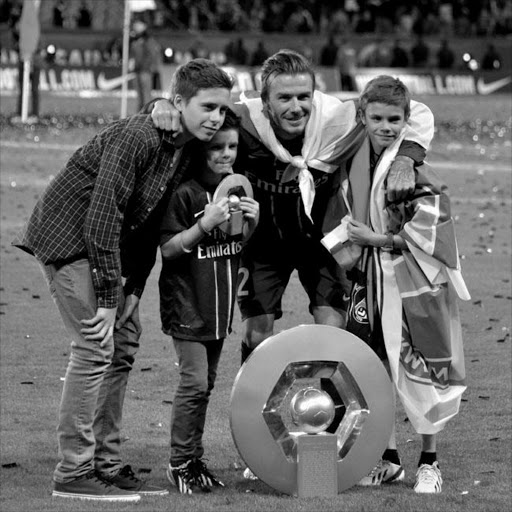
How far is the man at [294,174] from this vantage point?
595 cm

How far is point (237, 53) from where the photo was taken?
34.2 metres

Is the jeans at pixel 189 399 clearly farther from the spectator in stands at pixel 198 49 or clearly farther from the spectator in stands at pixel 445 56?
the spectator in stands at pixel 445 56

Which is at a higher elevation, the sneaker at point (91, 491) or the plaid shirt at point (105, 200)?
the plaid shirt at point (105, 200)

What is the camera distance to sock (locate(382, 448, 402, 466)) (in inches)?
242

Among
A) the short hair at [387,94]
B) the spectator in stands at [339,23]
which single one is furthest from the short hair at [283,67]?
the spectator in stands at [339,23]

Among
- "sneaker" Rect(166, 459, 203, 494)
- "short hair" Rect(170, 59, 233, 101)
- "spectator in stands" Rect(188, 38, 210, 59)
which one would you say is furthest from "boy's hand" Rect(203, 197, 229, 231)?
"spectator in stands" Rect(188, 38, 210, 59)

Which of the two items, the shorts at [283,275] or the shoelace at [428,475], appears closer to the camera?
the shoelace at [428,475]

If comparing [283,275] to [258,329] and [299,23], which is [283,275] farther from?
[299,23]

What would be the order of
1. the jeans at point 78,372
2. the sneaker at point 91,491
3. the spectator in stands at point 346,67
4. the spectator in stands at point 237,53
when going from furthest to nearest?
the spectator in stands at point 237,53, the spectator in stands at point 346,67, the sneaker at point 91,491, the jeans at point 78,372

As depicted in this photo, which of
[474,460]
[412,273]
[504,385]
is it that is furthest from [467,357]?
[412,273]

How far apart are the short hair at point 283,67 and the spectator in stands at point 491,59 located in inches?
1198

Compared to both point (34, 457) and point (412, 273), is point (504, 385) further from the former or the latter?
point (34, 457)

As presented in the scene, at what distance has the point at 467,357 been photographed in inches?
353

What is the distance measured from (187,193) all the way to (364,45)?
3070cm
